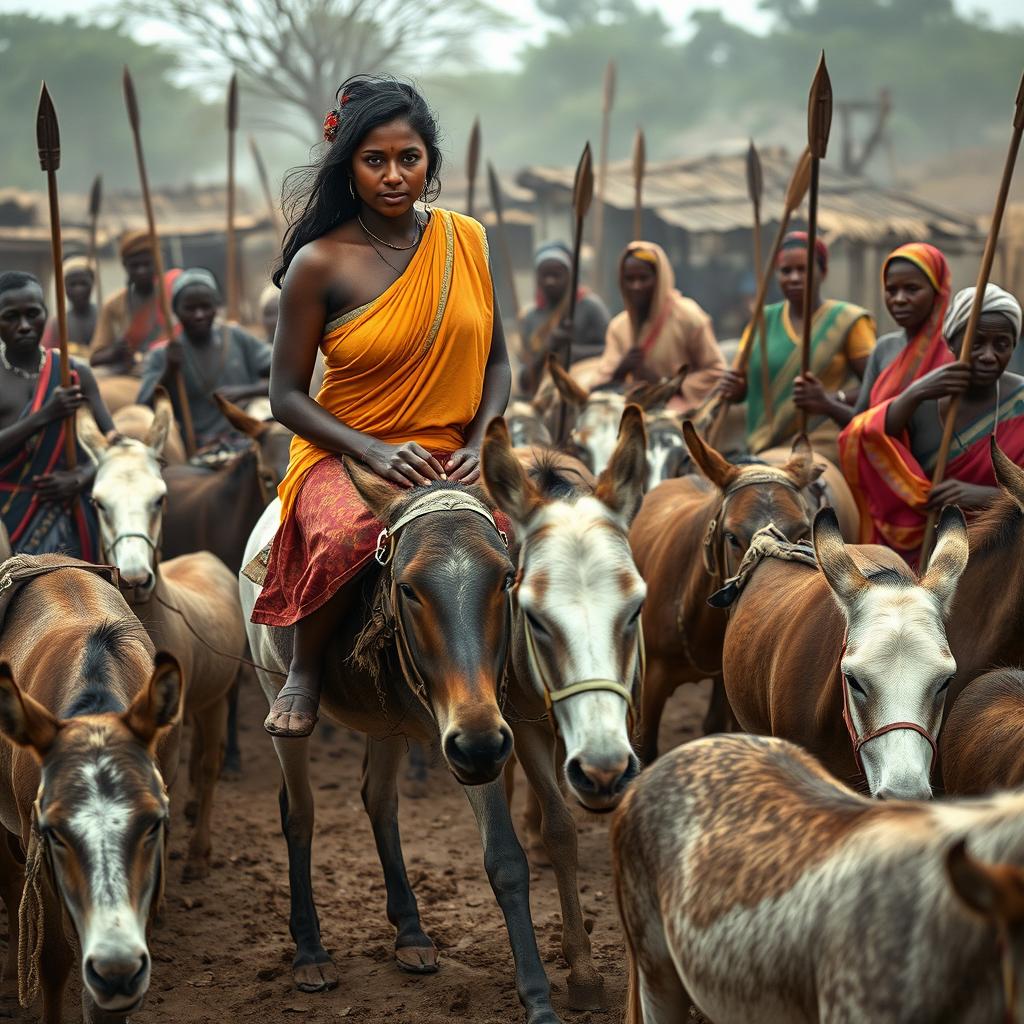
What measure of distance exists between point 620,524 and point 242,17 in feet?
125

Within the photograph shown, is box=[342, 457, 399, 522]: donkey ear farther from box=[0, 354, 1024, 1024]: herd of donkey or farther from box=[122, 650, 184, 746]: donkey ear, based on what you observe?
box=[122, 650, 184, 746]: donkey ear

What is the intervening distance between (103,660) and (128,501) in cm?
228

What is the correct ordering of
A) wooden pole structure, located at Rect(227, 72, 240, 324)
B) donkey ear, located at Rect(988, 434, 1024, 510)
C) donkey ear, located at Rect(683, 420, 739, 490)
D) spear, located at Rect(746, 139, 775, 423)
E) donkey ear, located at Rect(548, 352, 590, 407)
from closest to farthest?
1. donkey ear, located at Rect(988, 434, 1024, 510)
2. donkey ear, located at Rect(683, 420, 739, 490)
3. spear, located at Rect(746, 139, 775, 423)
4. donkey ear, located at Rect(548, 352, 590, 407)
5. wooden pole structure, located at Rect(227, 72, 240, 324)

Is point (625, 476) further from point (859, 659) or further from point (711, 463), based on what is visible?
point (711, 463)

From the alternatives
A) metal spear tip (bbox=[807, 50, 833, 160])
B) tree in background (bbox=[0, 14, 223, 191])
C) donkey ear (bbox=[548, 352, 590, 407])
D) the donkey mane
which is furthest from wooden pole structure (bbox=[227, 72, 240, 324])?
tree in background (bbox=[0, 14, 223, 191])

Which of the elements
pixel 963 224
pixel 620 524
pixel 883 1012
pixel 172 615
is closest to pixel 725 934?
pixel 883 1012

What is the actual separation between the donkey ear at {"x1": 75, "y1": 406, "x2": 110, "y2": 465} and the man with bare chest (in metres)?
0.08

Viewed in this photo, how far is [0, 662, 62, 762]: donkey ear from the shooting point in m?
3.94

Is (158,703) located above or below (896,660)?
below

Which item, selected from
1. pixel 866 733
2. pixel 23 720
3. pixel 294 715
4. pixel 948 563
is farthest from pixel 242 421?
pixel 866 733

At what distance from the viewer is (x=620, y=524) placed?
446 cm

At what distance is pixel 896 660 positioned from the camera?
4090 millimetres

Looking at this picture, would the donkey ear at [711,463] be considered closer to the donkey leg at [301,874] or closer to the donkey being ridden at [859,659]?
the donkey being ridden at [859,659]

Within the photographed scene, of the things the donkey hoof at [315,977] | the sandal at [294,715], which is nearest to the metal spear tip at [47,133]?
the sandal at [294,715]
